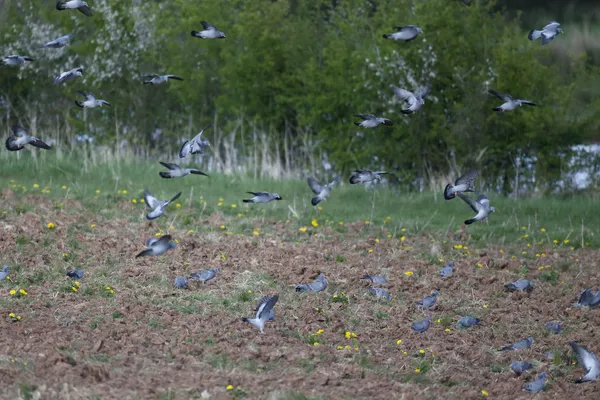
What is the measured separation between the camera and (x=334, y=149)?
47.7 ft

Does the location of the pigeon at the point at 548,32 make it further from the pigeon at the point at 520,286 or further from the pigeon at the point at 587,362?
the pigeon at the point at 587,362

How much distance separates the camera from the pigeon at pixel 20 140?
7457 millimetres

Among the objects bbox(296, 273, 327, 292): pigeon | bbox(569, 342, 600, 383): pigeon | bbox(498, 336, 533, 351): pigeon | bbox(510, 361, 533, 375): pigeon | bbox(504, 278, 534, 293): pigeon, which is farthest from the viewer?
bbox(504, 278, 534, 293): pigeon

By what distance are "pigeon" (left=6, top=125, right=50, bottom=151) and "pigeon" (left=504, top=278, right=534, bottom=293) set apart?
3.97 m

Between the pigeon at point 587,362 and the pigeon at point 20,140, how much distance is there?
425 centimetres

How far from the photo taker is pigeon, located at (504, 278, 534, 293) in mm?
7871

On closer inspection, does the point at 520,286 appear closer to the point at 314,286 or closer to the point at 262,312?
the point at 314,286

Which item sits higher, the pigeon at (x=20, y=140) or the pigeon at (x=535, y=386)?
the pigeon at (x=20, y=140)

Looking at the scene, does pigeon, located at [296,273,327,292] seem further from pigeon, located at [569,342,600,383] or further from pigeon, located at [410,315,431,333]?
pigeon, located at [569,342,600,383]

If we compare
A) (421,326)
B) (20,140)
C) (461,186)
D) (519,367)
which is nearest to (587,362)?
(519,367)

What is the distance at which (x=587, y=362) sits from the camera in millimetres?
5957

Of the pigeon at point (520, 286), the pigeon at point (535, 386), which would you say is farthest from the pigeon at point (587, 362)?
the pigeon at point (520, 286)

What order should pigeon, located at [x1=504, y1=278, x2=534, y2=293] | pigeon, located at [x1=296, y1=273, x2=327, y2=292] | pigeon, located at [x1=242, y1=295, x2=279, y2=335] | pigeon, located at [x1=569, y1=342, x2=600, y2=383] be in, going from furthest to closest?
pigeon, located at [x1=504, y1=278, x2=534, y2=293] → pigeon, located at [x1=296, y1=273, x2=327, y2=292] → pigeon, located at [x1=242, y1=295, x2=279, y2=335] → pigeon, located at [x1=569, y1=342, x2=600, y2=383]

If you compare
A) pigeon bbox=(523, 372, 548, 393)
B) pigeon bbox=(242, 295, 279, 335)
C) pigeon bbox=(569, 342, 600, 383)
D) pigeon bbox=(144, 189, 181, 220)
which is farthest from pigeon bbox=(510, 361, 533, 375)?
pigeon bbox=(144, 189, 181, 220)
